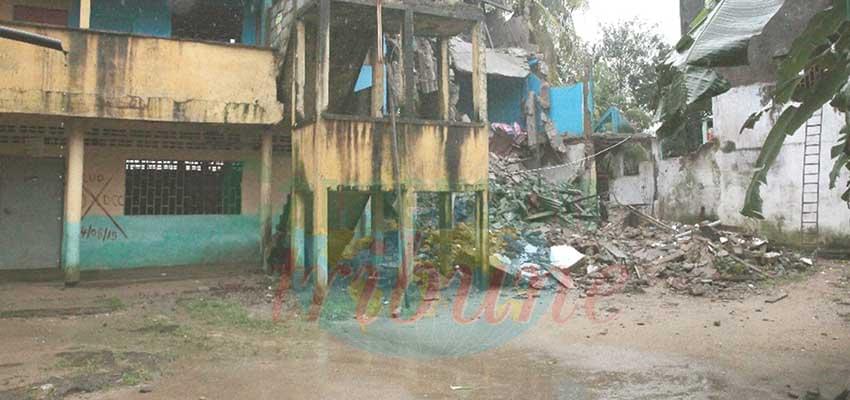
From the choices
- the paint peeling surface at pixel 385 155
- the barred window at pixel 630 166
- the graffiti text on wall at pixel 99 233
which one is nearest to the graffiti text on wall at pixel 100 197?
the graffiti text on wall at pixel 99 233

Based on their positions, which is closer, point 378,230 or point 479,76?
point 479,76

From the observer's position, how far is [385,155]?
31.1 ft

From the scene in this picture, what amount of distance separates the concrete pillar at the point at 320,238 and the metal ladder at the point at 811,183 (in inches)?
374

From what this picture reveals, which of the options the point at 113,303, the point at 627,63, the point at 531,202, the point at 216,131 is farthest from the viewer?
the point at 627,63

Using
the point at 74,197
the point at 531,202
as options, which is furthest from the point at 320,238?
the point at 531,202

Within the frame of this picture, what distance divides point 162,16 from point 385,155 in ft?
19.7

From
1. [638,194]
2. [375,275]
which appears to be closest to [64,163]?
[375,275]

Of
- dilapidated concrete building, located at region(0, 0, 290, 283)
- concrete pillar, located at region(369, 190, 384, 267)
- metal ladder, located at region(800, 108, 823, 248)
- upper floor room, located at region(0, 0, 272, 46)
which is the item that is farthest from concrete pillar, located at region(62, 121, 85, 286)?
metal ladder, located at region(800, 108, 823, 248)

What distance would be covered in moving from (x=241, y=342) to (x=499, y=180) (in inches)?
423

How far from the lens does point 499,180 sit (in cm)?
1641

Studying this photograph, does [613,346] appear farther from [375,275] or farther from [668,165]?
[668,165]

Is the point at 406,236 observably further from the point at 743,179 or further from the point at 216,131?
the point at 743,179

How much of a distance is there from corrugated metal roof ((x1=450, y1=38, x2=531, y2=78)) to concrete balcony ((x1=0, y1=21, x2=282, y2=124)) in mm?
10333

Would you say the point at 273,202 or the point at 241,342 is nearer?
the point at 241,342
